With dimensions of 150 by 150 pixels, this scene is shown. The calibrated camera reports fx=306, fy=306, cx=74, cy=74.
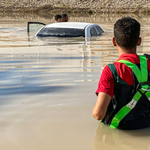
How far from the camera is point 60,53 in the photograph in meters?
9.16

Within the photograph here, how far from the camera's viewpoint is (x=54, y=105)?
440cm

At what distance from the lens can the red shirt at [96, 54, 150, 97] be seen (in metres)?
2.88

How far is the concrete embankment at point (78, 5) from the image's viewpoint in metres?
44.7

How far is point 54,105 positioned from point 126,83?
163 cm

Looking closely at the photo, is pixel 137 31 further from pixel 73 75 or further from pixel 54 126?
pixel 73 75

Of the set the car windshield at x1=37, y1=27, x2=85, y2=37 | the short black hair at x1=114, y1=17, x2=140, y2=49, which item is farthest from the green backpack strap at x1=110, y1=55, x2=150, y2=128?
the car windshield at x1=37, y1=27, x2=85, y2=37

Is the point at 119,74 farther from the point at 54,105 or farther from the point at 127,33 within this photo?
the point at 54,105

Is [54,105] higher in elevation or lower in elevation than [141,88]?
lower

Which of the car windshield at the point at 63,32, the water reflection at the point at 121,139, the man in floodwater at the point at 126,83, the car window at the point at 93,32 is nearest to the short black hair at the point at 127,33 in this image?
the man in floodwater at the point at 126,83

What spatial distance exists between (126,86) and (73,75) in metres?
3.24

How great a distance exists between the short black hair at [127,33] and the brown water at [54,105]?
1.02m

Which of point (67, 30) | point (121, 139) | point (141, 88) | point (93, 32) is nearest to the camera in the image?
point (141, 88)

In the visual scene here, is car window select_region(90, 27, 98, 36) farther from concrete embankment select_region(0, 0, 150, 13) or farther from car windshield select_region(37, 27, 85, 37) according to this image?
concrete embankment select_region(0, 0, 150, 13)

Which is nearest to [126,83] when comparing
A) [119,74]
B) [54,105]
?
[119,74]
